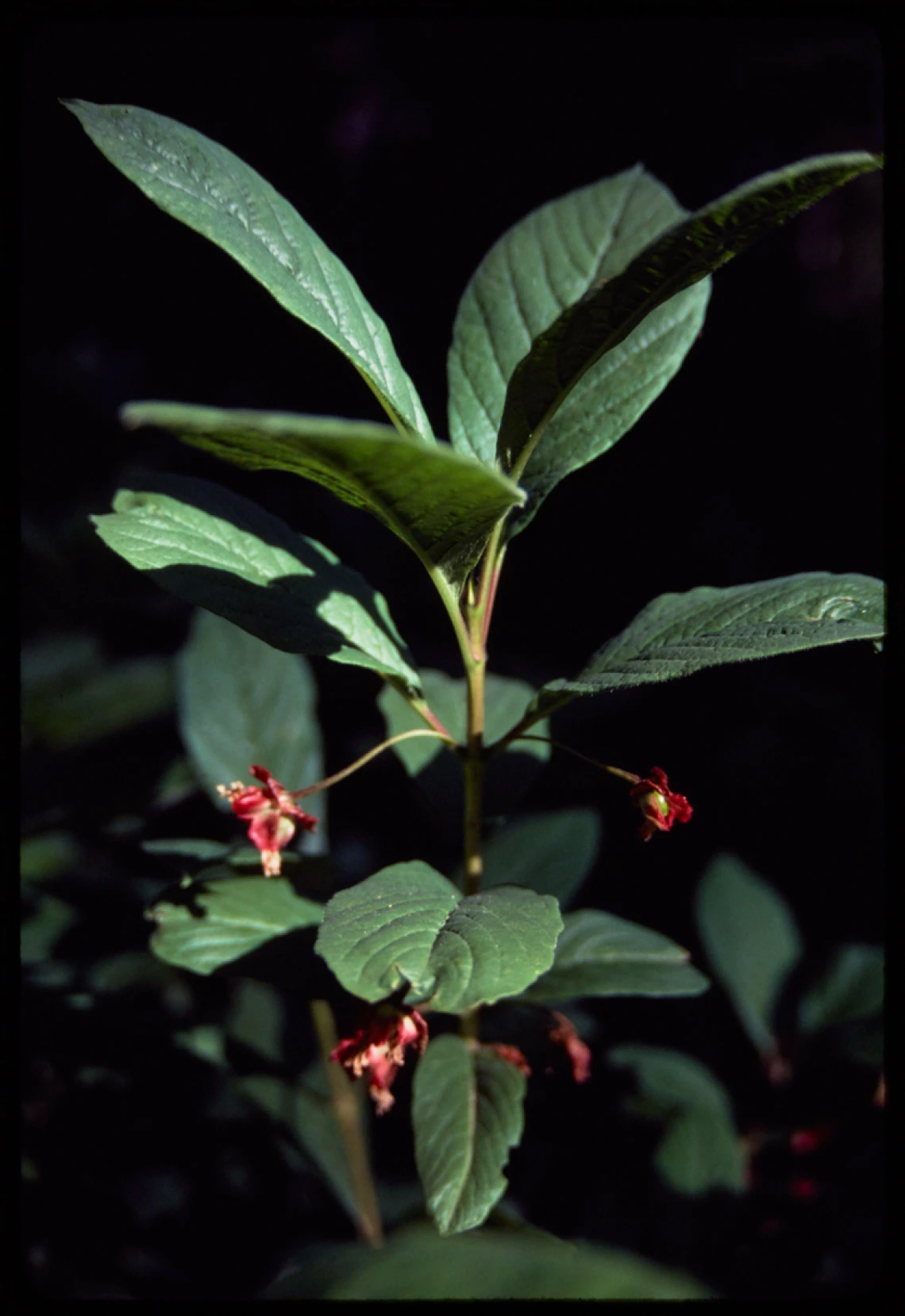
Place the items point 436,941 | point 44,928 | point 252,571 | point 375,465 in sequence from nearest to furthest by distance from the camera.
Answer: point 375,465, point 436,941, point 252,571, point 44,928

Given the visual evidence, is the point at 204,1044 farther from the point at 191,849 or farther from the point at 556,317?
the point at 556,317

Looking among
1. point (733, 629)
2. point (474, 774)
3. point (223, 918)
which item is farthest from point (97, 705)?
point (733, 629)

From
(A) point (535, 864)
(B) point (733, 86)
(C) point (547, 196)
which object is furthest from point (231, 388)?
(A) point (535, 864)

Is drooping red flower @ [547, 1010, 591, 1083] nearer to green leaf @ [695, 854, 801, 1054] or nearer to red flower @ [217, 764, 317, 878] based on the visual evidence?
red flower @ [217, 764, 317, 878]

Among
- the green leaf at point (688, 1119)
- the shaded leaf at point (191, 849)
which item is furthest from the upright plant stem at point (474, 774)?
the green leaf at point (688, 1119)

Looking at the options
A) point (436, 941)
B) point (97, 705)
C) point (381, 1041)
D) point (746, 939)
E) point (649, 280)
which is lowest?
point (746, 939)

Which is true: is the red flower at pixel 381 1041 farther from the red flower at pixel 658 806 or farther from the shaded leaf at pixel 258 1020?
the shaded leaf at pixel 258 1020
